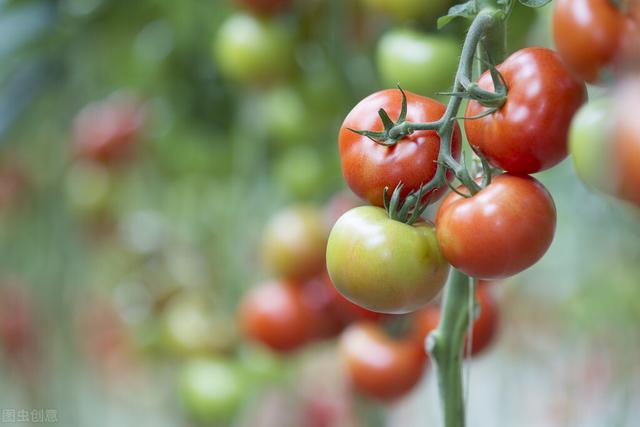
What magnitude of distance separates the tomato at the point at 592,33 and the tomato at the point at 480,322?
0.15 metres

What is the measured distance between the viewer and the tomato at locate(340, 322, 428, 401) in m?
0.35

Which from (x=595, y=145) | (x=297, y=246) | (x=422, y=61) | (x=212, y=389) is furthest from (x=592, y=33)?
(x=212, y=389)

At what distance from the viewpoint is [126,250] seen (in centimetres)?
79

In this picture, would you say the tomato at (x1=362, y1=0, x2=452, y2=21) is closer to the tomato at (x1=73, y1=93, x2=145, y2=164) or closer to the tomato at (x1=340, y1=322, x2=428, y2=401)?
the tomato at (x1=340, y1=322, x2=428, y2=401)

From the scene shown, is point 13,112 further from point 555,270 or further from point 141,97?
point 555,270

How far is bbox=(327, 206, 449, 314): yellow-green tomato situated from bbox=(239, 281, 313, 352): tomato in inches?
9.4

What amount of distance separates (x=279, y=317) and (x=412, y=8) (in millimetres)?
205

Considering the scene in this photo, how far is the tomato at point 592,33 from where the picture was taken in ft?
0.49

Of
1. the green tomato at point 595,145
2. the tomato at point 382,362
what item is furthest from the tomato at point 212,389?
the green tomato at point 595,145

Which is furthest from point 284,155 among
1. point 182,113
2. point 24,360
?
point 24,360

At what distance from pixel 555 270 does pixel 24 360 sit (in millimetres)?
605

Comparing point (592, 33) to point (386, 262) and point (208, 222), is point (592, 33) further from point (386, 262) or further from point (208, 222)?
point (208, 222)

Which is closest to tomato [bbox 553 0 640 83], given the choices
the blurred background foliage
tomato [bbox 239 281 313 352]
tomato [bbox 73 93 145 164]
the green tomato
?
the green tomato

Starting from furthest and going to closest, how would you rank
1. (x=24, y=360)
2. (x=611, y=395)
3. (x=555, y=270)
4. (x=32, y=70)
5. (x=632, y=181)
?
(x=24, y=360) < (x=32, y=70) < (x=555, y=270) < (x=611, y=395) < (x=632, y=181)
